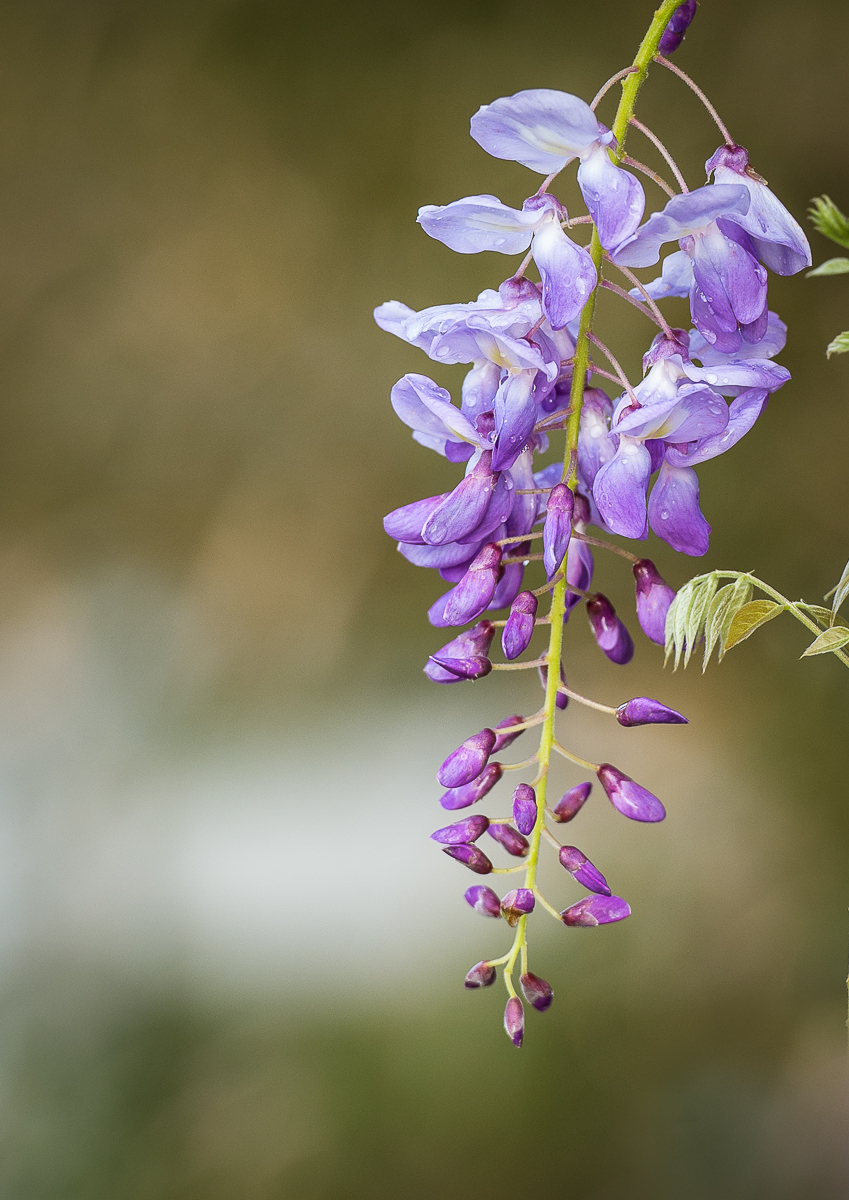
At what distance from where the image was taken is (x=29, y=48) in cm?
126

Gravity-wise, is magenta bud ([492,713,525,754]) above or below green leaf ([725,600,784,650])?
below

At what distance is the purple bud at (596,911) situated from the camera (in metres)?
0.32

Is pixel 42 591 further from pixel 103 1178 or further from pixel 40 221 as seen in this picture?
pixel 103 1178

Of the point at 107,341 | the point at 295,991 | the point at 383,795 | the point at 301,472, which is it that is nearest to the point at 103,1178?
the point at 295,991

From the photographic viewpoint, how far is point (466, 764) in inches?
13.2

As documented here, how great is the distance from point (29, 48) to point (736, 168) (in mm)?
1254

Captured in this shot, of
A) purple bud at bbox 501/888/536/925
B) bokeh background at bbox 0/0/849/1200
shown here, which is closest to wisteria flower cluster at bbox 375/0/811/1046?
purple bud at bbox 501/888/536/925

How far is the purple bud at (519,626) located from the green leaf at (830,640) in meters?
0.09

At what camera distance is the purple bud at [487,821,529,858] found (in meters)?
0.33

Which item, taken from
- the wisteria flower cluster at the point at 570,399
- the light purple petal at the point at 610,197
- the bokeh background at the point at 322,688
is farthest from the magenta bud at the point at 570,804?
the bokeh background at the point at 322,688

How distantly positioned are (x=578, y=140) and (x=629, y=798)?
0.22 metres

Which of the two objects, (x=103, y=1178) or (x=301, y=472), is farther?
(x=301, y=472)

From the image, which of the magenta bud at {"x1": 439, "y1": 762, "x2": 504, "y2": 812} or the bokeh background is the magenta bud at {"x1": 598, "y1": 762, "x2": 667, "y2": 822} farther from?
the bokeh background

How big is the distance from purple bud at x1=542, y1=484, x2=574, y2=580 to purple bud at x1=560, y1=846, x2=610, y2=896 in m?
0.10
